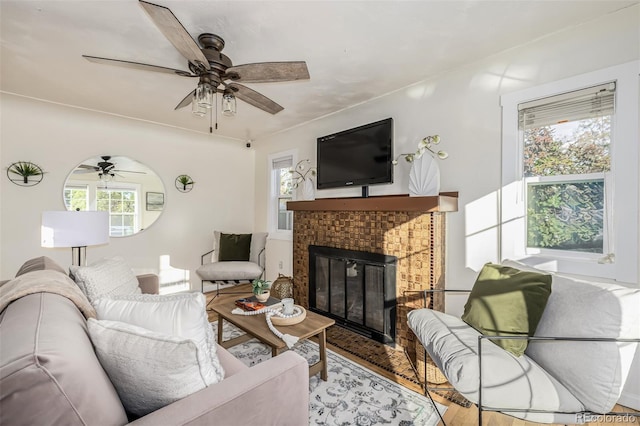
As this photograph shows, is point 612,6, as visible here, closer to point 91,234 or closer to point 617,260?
point 617,260

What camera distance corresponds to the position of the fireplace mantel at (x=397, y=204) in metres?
2.32

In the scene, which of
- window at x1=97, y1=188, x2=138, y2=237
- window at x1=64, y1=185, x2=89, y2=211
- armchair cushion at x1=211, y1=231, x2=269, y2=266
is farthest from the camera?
armchair cushion at x1=211, y1=231, x2=269, y2=266

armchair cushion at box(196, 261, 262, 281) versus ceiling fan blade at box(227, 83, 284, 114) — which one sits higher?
ceiling fan blade at box(227, 83, 284, 114)

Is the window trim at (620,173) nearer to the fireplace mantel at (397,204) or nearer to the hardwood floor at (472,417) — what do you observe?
the fireplace mantel at (397,204)

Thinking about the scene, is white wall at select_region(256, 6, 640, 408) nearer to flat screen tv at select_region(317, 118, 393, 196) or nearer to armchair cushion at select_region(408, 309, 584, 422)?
flat screen tv at select_region(317, 118, 393, 196)

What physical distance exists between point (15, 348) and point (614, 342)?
218cm

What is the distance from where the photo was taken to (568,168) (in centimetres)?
204

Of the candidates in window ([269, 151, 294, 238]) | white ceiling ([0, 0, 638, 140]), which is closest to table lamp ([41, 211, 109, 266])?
white ceiling ([0, 0, 638, 140])

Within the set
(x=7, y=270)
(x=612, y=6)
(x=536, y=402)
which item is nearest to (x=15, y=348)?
(x=536, y=402)

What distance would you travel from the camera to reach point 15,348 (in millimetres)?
712

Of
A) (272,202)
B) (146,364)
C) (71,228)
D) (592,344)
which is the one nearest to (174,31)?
(146,364)

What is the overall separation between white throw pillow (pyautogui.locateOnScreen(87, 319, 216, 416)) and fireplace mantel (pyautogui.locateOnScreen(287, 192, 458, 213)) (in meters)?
1.95

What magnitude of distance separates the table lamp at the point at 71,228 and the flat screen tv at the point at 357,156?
2.31 m

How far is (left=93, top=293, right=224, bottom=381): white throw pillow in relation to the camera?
113 centimetres
